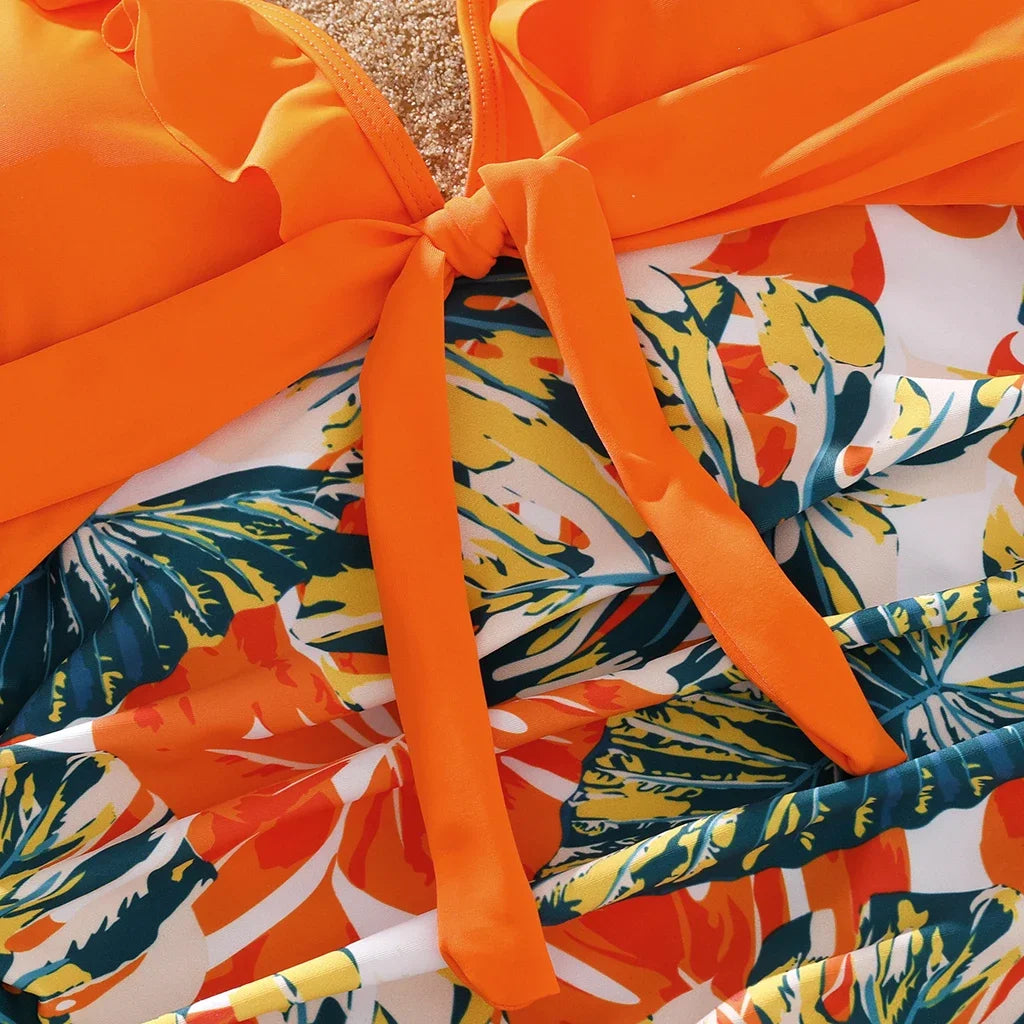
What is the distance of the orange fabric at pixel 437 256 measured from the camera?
1.80 ft

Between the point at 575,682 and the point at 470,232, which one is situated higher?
the point at 470,232

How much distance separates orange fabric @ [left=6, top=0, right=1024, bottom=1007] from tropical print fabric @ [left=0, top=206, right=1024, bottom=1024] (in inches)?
0.9

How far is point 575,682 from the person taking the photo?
0.59 m

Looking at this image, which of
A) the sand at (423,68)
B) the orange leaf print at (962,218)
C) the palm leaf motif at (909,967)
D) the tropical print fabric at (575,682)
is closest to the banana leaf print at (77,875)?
the tropical print fabric at (575,682)

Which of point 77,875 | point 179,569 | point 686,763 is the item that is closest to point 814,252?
point 686,763

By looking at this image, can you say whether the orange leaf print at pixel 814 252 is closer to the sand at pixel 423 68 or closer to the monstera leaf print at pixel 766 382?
the monstera leaf print at pixel 766 382

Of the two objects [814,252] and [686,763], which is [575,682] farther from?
[814,252]

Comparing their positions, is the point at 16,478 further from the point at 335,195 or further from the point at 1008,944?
the point at 1008,944

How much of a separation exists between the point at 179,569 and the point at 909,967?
45cm

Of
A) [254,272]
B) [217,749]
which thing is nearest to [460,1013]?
[217,749]

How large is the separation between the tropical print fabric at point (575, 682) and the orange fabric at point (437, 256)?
0.9 inches

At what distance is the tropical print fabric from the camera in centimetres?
54

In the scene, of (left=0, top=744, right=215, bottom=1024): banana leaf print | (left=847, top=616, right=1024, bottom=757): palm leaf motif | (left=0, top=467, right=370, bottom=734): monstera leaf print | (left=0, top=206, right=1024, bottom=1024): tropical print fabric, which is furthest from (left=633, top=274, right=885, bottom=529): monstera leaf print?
(left=0, top=744, right=215, bottom=1024): banana leaf print

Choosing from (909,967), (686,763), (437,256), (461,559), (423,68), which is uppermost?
(423,68)
